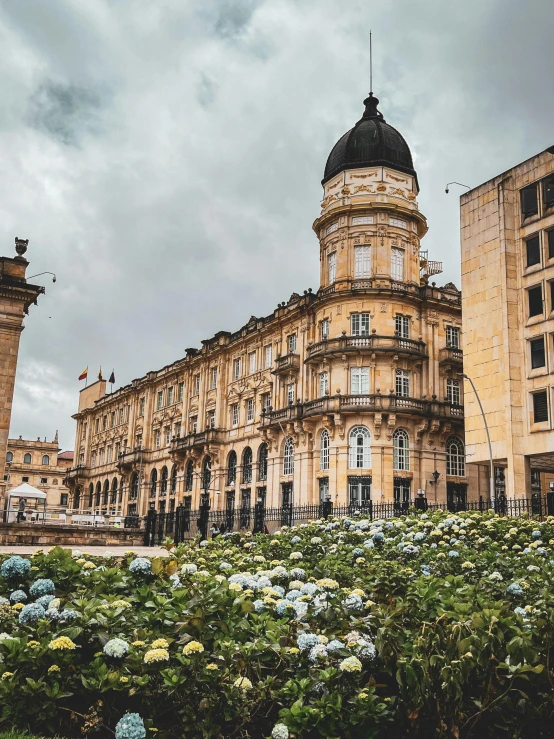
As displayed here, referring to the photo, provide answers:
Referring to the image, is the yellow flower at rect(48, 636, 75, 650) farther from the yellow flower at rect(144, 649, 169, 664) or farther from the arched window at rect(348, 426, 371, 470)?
the arched window at rect(348, 426, 371, 470)

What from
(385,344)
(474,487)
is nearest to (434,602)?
(385,344)

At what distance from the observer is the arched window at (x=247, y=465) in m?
54.3

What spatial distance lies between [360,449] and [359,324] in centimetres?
804

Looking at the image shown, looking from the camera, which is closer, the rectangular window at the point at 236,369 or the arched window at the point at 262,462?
the arched window at the point at 262,462

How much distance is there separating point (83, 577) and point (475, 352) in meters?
28.9

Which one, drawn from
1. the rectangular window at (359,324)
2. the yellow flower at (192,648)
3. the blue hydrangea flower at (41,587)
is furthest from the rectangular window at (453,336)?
the yellow flower at (192,648)

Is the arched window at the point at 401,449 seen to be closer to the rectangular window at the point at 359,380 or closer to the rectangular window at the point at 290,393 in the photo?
the rectangular window at the point at 359,380

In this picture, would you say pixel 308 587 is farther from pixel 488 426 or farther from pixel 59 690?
pixel 488 426

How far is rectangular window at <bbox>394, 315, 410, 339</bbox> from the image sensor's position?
46.2 m

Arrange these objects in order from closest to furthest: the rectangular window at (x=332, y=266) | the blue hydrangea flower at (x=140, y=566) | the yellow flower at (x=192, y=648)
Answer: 1. the yellow flower at (x=192, y=648)
2. the blue hydrangea flower at (x=140, y=566)
3. the rectangular window at (x=332, y=266)

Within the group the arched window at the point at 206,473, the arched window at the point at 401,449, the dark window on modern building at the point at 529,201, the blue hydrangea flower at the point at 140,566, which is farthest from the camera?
the arched window at the point at 206,473

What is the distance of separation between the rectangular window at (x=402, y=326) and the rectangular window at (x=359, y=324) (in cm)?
194

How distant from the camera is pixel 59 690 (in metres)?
4.84

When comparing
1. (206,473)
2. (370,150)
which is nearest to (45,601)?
(370,150)
